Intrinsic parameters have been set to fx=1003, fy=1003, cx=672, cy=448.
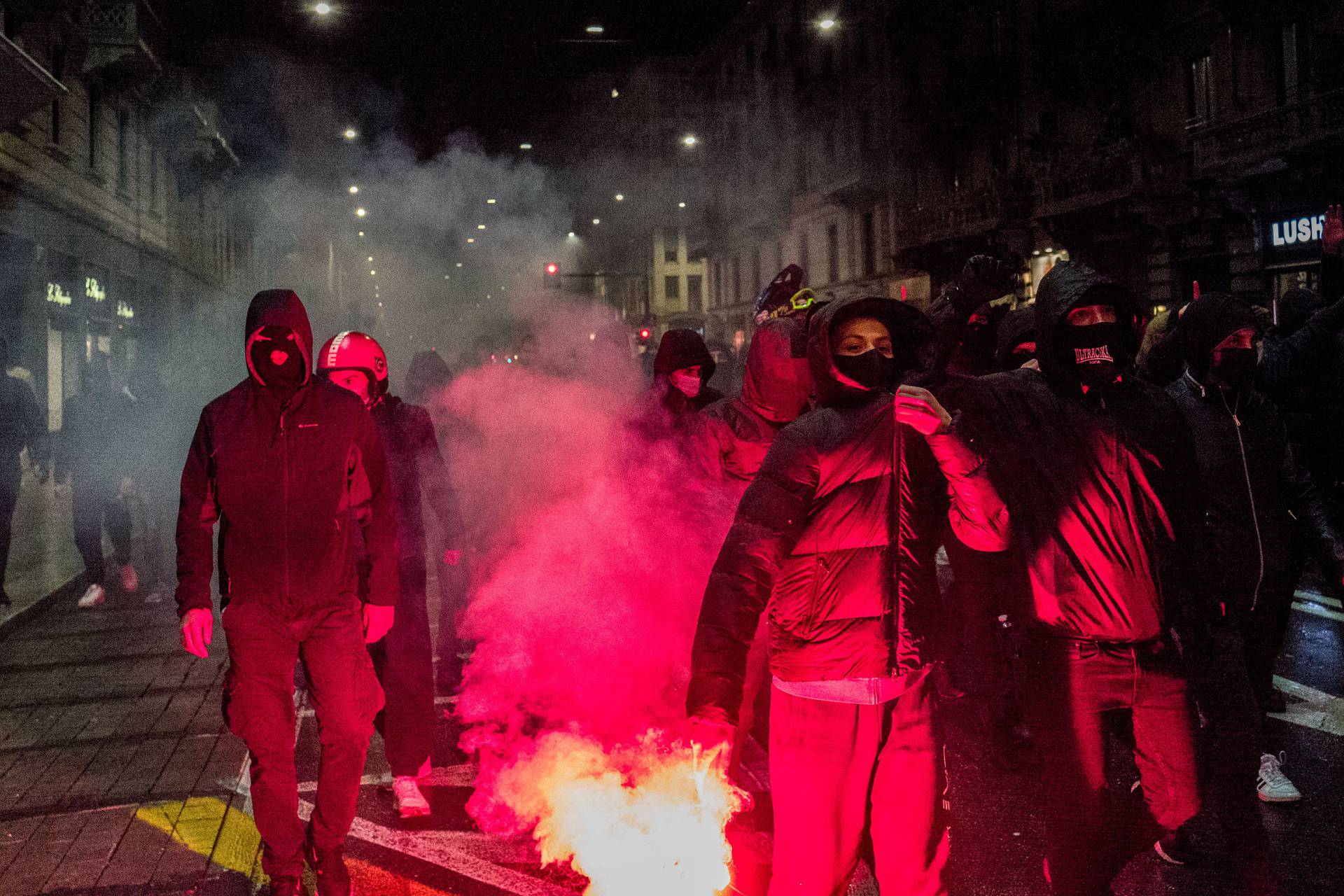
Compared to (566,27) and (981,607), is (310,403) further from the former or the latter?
(566,27)

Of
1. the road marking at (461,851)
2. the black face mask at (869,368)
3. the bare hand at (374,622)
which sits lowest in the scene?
the road marking at (461,851)

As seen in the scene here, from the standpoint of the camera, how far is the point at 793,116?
39.0 m

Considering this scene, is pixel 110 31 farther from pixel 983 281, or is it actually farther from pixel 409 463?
pixel 983 281

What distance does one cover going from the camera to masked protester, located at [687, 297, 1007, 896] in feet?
8.05

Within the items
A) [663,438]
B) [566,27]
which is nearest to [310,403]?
[663,438]

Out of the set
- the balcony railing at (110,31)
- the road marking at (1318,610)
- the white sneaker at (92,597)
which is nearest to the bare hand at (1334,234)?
the road marking at (1318,610)

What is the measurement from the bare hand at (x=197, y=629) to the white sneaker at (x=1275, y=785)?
395 cm

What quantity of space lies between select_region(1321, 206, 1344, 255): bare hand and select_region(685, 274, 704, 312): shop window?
153 ft

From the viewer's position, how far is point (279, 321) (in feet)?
10.7

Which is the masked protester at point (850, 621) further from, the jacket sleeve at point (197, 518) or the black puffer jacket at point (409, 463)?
the black puffer jacket at point (409, 463)

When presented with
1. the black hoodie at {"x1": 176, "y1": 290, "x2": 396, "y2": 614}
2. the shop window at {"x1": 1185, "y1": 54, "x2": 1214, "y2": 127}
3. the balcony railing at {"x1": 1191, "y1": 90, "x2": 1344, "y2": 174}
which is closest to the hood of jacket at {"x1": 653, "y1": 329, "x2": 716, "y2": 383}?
the black hoodie at {"x1": 176, "y1": 290, "x2": 396, "y2": 614}

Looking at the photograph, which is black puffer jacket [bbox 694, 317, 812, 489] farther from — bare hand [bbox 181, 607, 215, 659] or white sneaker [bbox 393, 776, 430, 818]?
bare hand [bbox 181, 607, 215, 659]

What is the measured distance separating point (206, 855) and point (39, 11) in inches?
595

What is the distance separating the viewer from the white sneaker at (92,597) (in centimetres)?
827
